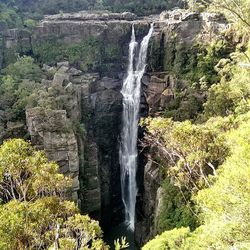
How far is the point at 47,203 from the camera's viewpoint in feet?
41.1

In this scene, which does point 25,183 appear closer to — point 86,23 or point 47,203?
point 47,203

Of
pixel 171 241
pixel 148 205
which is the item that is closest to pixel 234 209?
pixel 171 241

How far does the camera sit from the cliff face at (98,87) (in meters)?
22.6

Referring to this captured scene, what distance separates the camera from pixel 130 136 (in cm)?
2964

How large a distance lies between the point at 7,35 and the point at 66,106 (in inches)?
469

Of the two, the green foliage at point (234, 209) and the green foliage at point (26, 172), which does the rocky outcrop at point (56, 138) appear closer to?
the green foliage at point (26, 172)

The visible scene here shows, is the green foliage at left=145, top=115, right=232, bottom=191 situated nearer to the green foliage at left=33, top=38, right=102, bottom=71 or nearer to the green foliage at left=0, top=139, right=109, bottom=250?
the green foliage at left=0, top=139, right=109, bottom=250

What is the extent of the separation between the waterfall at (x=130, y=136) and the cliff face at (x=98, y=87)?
549 millimetres

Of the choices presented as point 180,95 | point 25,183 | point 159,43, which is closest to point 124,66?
point 159,43

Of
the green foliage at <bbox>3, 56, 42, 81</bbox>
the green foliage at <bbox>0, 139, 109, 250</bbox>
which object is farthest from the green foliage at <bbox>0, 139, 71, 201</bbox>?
the green foliage at <bbox>3, 56, 42, 81</bbox>

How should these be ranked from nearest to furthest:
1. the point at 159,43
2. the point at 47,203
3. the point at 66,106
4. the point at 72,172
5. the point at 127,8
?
the point at 47,203 < the point at 72,172 < the point at 66,106 < the point at 159,43 < the point at 127,8

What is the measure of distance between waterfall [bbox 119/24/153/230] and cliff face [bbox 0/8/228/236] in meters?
0.55

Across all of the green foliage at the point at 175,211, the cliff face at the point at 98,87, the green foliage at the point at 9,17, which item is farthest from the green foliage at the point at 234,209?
the green foliage at the point at 9,17

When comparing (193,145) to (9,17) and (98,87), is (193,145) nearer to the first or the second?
(98,87)
